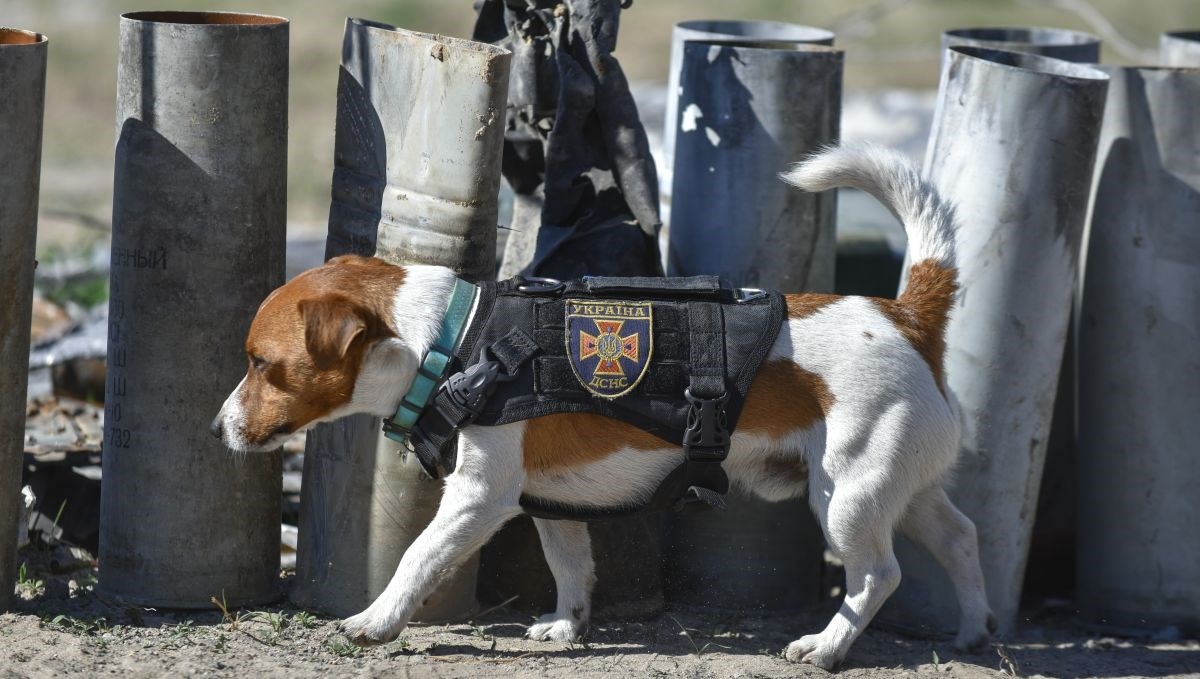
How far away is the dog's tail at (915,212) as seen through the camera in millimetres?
4590

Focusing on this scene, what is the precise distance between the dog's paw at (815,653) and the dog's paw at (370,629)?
138 centimetres

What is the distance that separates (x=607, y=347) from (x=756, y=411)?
0.56m

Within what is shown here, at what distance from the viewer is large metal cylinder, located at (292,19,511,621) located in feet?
14.8

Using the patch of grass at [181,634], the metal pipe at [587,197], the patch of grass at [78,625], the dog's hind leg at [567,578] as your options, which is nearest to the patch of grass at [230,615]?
the patch of grass at [181,634]

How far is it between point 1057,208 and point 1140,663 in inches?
70.8

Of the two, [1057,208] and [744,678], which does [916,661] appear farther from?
[1057,208]

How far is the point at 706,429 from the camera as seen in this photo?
429 cm

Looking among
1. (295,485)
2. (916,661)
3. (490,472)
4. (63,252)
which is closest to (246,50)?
(490,472)

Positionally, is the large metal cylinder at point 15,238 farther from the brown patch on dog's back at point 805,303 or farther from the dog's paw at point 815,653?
the dog's paw at point 815,653

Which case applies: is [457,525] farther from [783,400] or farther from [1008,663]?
[1008,663]

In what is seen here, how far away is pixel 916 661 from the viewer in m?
4.95

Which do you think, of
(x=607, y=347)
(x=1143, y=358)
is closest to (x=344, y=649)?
(x=607, y=347)

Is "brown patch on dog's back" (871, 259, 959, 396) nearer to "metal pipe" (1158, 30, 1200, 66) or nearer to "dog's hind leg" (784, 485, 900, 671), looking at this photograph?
"dog's hind leg" (784, 485, 900, 671)

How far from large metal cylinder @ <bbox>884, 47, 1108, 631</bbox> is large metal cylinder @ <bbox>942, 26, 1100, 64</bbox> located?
1565 millimetres
